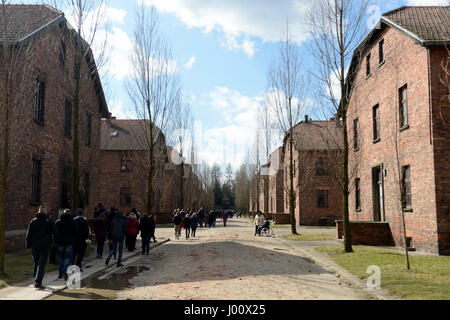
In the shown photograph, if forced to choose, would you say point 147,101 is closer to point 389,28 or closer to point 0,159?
point 0,159

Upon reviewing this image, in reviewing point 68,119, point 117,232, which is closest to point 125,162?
point 68,119

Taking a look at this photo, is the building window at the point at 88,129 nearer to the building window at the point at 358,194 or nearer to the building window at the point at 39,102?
the building window at the point at 39,102

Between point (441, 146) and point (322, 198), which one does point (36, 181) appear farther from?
point (322, 198)

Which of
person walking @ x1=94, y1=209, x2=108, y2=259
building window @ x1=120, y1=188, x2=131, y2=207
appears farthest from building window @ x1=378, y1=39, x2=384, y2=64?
building window @ x1=120, y1=188, x2=131, y2=207

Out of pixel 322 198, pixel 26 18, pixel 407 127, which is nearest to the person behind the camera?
pixel 407 127

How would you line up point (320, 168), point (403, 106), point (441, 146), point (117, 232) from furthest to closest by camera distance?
point (320, 168)
point (403, 106)
point (441, 146)
point (117, 232)

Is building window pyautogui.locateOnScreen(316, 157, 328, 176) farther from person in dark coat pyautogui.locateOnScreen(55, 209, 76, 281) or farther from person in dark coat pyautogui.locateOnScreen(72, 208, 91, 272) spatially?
person in dark coat pyautogui.locateOnScreen(55, 209, 76, 281)

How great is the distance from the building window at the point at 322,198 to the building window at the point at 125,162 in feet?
66.5

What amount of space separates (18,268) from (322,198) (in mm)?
32580

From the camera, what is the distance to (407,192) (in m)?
16.0

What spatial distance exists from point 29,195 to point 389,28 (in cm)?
1746

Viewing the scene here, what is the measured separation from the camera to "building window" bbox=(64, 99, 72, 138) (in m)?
19.6

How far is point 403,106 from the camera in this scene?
54.5ft

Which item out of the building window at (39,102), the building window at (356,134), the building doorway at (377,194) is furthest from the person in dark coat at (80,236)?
the building window at (356,134)
